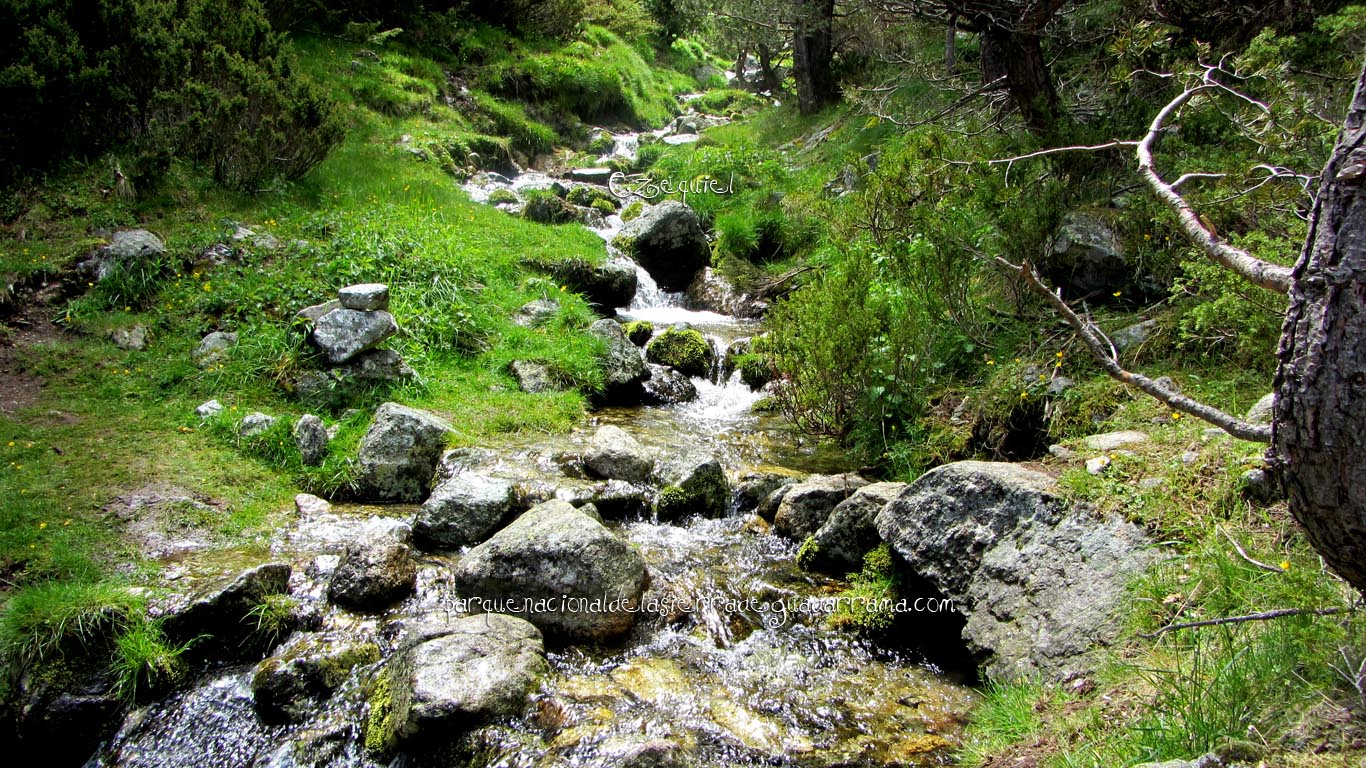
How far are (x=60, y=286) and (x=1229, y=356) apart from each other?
35.5ft

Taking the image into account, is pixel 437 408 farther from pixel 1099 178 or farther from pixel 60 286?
pixel 1099 178

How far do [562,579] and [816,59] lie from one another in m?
16.7

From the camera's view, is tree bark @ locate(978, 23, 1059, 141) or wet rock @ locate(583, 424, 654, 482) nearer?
wet rock @ locate(583, 424, 654, 482)

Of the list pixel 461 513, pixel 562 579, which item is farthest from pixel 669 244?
pixel 562 579

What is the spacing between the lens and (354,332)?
298 inches

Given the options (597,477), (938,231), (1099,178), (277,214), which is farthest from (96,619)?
(1099,178)

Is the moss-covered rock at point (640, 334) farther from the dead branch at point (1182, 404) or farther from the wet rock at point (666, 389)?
the dead branch at point (1182, 404)

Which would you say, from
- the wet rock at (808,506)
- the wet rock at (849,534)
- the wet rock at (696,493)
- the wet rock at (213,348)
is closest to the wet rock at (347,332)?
the wet rock at (213,348)

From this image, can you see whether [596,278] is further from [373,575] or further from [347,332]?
Answer: [373,575]

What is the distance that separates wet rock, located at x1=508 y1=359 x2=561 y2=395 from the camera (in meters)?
8.64

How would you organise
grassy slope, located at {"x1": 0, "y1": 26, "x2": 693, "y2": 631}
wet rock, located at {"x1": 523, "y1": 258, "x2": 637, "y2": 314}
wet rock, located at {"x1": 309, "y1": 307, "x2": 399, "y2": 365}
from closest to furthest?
grassy slope, located at {"x1": 0, "y1": 26, "x2": 693, "y2": 631}
wet rock, located at {"x1": 309, "y1": 307, "x2": 399, "y2": 365}
wet rock, located at {"x1": 523, "y1": 258, "x2": 637, "y2": 314}

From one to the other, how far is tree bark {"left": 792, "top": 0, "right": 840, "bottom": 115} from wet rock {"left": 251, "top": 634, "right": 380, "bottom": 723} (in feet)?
50.5

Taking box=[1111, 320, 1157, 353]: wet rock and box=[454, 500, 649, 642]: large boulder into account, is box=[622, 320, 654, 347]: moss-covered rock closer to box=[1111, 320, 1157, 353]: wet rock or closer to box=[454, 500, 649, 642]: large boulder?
box=[454, 500, 649, 642]: large boulder

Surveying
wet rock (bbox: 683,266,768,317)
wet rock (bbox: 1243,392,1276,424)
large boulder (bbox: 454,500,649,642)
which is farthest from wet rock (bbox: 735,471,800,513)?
wet rock (bbox: 683,266,768,317)
